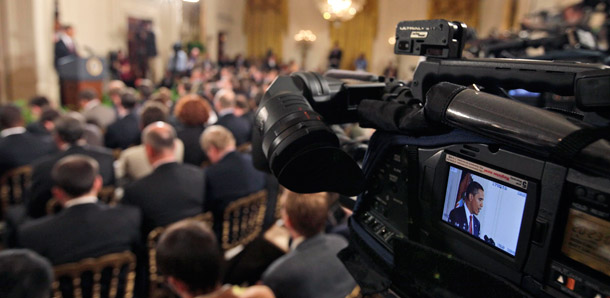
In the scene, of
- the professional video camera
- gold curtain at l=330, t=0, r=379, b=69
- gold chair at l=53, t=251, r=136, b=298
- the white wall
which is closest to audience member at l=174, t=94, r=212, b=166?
gold chair at l=53, t=251, r=136, b=298

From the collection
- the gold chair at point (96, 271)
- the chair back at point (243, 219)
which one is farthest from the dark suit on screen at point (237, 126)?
the gold chair at point (96, 271)

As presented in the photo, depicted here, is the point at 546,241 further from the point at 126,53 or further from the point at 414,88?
the point at 126,53

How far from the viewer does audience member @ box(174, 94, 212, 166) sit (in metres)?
3.70

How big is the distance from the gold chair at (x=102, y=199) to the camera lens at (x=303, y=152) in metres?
2.16

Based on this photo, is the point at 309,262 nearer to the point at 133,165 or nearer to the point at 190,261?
the point at 190,261

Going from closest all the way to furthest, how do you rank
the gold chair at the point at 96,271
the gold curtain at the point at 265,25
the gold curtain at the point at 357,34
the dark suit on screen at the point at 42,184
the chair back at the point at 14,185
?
the gold chair at the point at 96,271 < the dark suit on screen at the point at 42,184 < the chair back at the point at 14,185 < the gold curtain at the point at 357,34 < the gold curtain at the point at 265,25

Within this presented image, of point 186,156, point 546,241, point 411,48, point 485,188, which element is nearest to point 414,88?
point 411,48

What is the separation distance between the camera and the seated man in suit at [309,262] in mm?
1592

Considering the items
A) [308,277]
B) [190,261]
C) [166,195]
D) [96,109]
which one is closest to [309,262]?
[308,277]

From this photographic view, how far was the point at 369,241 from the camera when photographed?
821 millimetres

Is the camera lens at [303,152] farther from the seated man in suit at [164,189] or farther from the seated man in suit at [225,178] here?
the seated man in suit at [225,178]

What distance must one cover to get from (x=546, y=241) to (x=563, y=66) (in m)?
0.22

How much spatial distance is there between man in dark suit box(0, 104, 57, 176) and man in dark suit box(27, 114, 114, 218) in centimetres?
30

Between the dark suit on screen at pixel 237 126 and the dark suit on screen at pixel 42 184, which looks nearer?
the dark suit on screen at pixel 42 184
